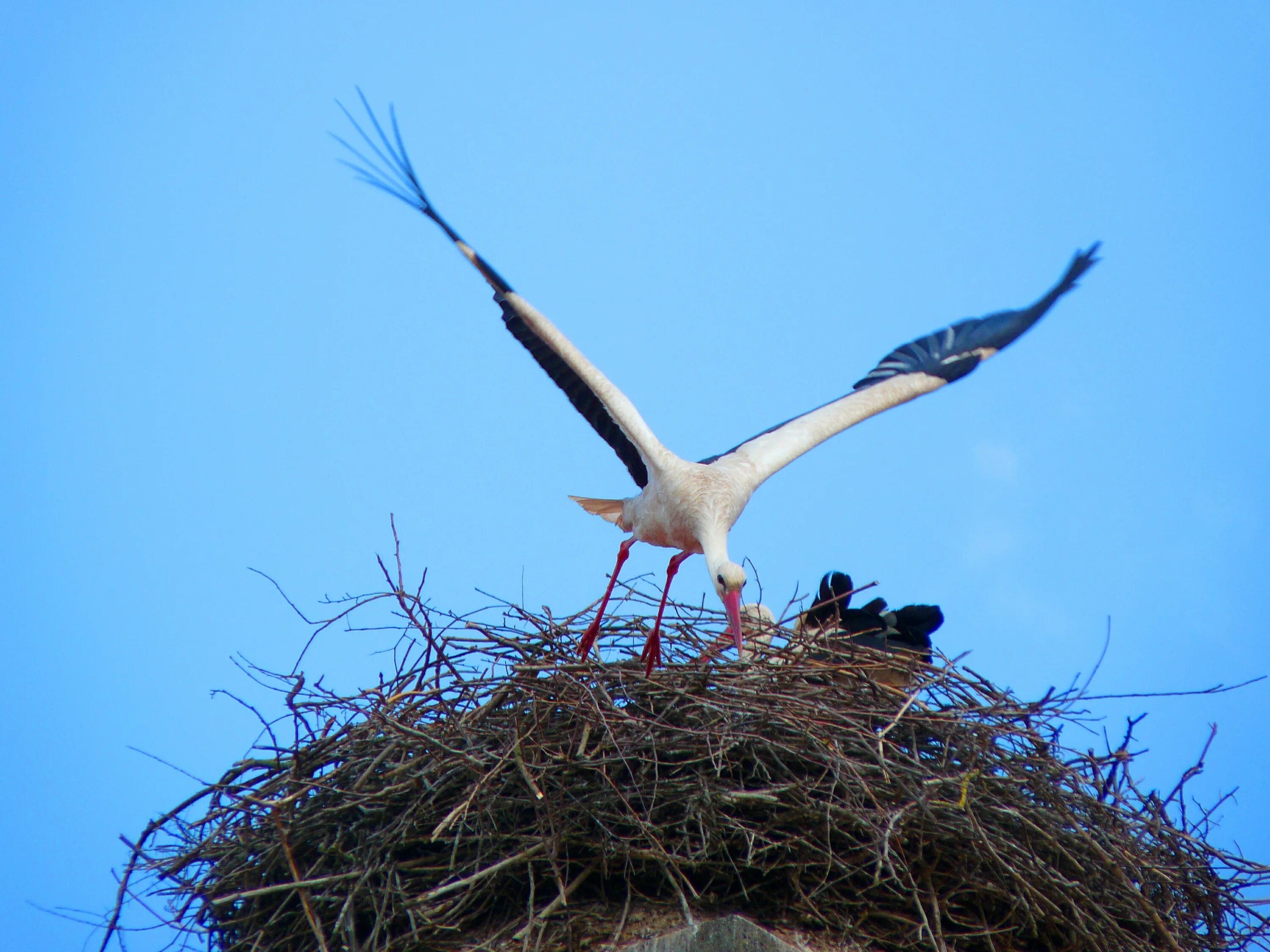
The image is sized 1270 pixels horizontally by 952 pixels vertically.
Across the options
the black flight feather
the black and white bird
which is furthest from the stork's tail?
the black flight feather

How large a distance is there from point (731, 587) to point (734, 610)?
109 millimetres

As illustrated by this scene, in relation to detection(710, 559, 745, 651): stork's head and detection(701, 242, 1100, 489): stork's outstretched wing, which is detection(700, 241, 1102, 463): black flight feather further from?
detection(710, 559, 745, 651): stork's head

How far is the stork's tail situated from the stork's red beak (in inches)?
53.7

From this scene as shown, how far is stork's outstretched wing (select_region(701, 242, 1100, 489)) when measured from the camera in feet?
17.4

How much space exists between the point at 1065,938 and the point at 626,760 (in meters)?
1.50

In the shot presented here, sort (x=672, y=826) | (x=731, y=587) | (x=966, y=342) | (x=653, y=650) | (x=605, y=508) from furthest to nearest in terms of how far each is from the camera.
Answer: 1. (x=966, y=342)
2. (x=605, y=508)
3. (x=731, y=587)
4. (x=653, y=650)
5. (x=672, y=826)

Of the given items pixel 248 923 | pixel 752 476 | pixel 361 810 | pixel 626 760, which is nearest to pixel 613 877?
pixel 626 760

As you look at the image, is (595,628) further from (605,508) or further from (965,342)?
(965,342)

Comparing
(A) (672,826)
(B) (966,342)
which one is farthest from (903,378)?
(A) (672,826)

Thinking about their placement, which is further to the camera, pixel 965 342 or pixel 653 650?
pixel 965 342

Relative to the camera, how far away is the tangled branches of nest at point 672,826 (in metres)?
3.22

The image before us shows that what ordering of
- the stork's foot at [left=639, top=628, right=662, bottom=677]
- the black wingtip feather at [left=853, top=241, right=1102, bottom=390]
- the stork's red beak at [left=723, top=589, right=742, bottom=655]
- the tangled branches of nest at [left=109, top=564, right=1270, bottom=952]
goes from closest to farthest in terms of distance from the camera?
the tangled branches of nest at [left=109, top=564, right=1270, bottom=952] → the stork's foot at [left=639, top=628, right=662, bottom=677] → the stork's red beak at [left=723, top=589, right=742, bottom=655] → the black wingtip feather at [left=853, top=241, right=1102, bottom=390]

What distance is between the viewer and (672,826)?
3258mm

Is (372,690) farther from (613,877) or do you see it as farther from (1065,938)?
(1065,938)
